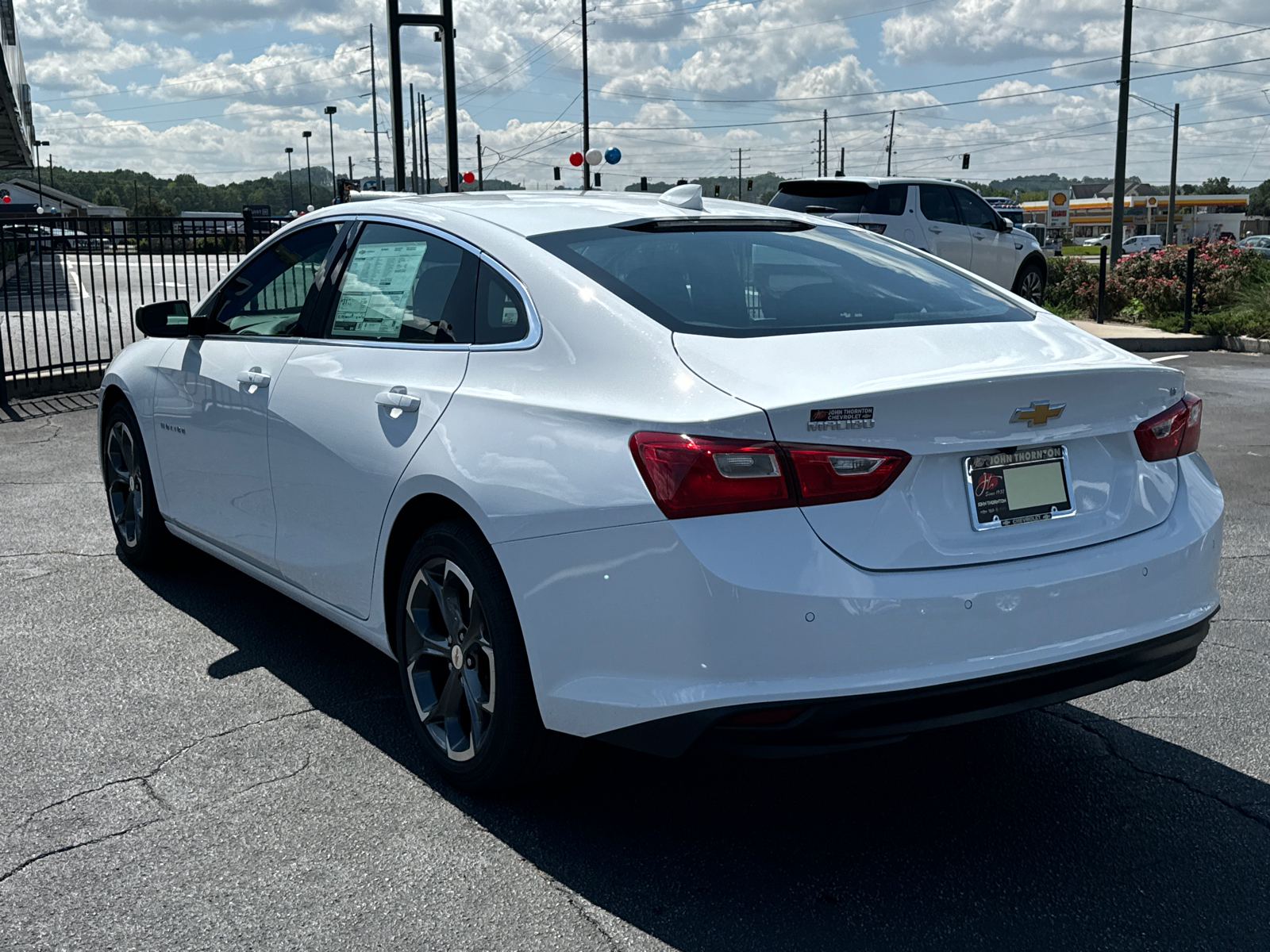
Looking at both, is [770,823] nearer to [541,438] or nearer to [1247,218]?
[541,438]

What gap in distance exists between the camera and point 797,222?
4141 mm

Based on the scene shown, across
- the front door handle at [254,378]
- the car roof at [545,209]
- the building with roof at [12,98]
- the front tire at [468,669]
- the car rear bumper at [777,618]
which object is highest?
the building with roof at [12,98]

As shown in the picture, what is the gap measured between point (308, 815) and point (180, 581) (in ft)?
8.68

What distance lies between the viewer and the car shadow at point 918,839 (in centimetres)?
282

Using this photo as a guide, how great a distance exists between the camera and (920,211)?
1705 centimetres

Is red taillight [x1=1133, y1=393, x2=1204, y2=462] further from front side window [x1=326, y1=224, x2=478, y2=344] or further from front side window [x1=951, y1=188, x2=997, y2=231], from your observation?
front side window [x1=951, y1=188, x2=997, y2=231]

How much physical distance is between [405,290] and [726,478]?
A: 1.65m

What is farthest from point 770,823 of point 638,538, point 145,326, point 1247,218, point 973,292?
point 1247,218

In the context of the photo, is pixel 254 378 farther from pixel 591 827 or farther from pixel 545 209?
pixel 591 827

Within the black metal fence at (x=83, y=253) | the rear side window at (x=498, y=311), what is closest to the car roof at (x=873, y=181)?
the black metal fence at (x=83, y=253)

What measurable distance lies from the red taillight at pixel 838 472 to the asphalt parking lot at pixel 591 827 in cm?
98

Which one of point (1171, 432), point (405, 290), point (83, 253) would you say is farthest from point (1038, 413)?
point (83, 253)

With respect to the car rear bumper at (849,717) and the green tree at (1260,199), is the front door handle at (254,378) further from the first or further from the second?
the green tree at (1260,199)

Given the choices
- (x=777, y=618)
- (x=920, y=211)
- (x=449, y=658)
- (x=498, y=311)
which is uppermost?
(x=920, y=211)
